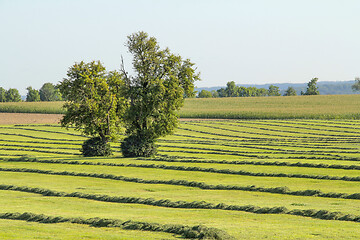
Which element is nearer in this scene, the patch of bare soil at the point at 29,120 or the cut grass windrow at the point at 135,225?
the cut grass windrow at the point at 135,225

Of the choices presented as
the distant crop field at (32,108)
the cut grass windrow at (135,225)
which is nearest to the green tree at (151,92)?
the cut grass windrow at (135,225)

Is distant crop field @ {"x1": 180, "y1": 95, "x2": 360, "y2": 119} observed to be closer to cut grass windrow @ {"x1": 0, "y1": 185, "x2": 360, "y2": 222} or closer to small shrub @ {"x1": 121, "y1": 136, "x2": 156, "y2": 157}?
small shrub @ {"x1": 121, "y1": 136, "x2": 156, "y2": 157}

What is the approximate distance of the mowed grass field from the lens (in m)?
21.2

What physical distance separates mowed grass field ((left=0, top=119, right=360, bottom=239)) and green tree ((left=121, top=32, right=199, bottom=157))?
3527 millimetres

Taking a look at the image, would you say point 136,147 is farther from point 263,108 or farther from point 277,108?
point 277,108

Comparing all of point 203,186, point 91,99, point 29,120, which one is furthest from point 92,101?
point 29,120

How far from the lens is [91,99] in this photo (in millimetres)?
58688

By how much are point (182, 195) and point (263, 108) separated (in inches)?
4594

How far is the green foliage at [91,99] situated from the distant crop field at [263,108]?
61.7m

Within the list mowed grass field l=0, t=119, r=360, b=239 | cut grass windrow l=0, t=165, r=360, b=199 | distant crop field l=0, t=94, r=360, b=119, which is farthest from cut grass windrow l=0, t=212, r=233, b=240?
distant crop field l=0, t=94, r=360, b=119

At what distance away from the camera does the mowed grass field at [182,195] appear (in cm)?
2122

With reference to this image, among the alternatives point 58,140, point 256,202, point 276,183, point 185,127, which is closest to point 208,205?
point 256,202

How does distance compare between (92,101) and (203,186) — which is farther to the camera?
(92,101)

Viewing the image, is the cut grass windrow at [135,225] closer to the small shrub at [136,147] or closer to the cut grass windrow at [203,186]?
the cut grass windrow at [203,186]
